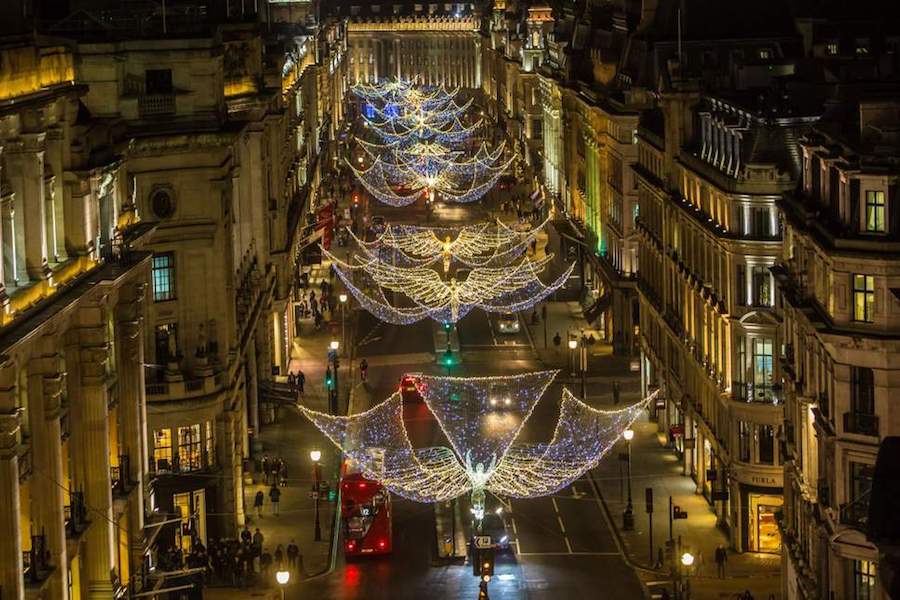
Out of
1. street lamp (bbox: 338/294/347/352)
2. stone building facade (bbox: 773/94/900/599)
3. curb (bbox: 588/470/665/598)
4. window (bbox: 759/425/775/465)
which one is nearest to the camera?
stone building facade (bbox: 773/94/900/599)

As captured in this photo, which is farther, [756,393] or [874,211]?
[756,393]

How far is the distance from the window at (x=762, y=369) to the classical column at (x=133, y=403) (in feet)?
83.7

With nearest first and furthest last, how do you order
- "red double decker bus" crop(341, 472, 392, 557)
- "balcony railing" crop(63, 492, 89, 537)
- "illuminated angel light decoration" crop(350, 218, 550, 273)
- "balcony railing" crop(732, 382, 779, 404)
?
"balcony railing" crop(63, 492, 89, 537) < "red double decker bus" crop(341, 472, 392, 557) < "balcony railing" crop(732, 382, 779, 404) < "illuminated angel light decoration" crop(350, 218, 550, 273)

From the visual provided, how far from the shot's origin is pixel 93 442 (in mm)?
57719

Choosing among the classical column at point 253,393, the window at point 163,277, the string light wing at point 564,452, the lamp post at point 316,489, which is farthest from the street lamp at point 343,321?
the window at point 163,277

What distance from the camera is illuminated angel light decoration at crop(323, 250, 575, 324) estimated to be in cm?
12638

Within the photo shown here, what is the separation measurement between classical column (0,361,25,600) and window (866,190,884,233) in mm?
21997

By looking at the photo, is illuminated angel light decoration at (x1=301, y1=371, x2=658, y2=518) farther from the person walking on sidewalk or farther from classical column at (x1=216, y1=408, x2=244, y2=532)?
the person walking on sidewalk

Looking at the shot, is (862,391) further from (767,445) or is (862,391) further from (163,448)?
(163,448)

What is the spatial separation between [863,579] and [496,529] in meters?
25.7

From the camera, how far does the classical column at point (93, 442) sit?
187 feet

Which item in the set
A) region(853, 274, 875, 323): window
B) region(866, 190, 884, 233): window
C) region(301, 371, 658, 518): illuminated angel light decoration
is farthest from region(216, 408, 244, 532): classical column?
region(866, 190, 884, 233): window

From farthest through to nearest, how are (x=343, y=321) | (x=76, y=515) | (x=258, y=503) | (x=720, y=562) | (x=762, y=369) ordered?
1. (x=343, y=321)
2. (x=258, y=503)
3. (x=762, y=369)
4. (x=720, y=562)
5. (x=76, y=515)

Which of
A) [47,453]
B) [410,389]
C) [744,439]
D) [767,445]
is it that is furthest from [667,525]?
[47,453]
